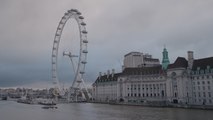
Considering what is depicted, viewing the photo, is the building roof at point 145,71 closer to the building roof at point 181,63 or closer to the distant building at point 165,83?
the distant building at point 165,83

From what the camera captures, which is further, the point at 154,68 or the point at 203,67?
the point at 154,68

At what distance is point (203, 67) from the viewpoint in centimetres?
6619

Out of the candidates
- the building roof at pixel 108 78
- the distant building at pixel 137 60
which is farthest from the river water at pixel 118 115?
the distant building at pixel 137 60

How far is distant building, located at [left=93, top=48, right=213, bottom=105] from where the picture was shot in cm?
6562

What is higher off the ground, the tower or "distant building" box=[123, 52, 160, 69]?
"distant building" box=[123, 52, 160, 69]

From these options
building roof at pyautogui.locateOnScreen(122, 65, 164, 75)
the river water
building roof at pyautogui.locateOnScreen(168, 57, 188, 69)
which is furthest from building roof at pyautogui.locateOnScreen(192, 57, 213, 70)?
the river water

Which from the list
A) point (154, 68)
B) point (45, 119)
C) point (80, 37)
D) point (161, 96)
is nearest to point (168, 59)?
point (154, 68)

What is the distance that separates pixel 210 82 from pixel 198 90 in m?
3.89

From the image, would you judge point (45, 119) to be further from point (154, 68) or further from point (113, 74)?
point (113, 74)

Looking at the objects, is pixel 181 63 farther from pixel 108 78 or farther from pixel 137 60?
pixel 137 60

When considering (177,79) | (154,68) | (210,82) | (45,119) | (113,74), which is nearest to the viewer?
(45,119)

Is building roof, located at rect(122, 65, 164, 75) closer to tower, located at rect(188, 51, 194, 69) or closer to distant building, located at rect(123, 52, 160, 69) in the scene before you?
tower, located at rect(188, 51, 194, 69)

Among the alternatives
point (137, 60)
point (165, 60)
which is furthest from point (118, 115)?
point (137, 60)

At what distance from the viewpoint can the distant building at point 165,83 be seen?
215ft
